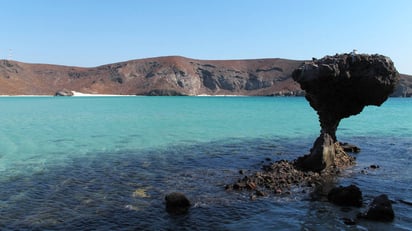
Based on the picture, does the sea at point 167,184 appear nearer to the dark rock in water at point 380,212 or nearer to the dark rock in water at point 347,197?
the dark rock in water at point 380,212

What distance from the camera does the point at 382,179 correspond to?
19188 mm

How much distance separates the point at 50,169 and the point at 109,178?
456 centimetres

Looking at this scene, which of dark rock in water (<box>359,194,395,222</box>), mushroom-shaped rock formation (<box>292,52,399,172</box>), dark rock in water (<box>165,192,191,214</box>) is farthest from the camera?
mushroom-shaped rock formation (<box>292,52,399,172</box>)

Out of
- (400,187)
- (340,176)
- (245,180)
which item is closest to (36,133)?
(245,180)

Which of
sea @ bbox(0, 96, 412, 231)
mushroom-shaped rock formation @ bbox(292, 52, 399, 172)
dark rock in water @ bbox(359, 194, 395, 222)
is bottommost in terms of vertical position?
sea @ bbox(0, 96, 412, 231)

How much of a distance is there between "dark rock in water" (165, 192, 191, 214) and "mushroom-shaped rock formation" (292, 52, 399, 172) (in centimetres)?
902

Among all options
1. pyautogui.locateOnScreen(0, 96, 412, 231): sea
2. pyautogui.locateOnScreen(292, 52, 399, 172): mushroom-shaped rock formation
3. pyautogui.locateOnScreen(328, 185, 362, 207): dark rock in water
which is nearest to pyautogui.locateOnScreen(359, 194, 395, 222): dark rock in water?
pyautogui.locateOnScreen(0, 96, 412, 231): sea

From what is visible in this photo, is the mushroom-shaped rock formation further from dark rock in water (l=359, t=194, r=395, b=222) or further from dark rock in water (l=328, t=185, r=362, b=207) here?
dark rock in water (l=359, t=194, r=395, b=222)

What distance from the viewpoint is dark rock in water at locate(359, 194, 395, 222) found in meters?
12.9

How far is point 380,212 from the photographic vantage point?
42.7 ft

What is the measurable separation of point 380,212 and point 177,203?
7023 millimetres

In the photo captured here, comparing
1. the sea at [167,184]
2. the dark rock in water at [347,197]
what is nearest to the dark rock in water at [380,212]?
the sea at [167,184]

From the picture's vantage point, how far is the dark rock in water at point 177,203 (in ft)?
46.5

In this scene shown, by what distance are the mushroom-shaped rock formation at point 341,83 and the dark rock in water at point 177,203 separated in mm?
9019
